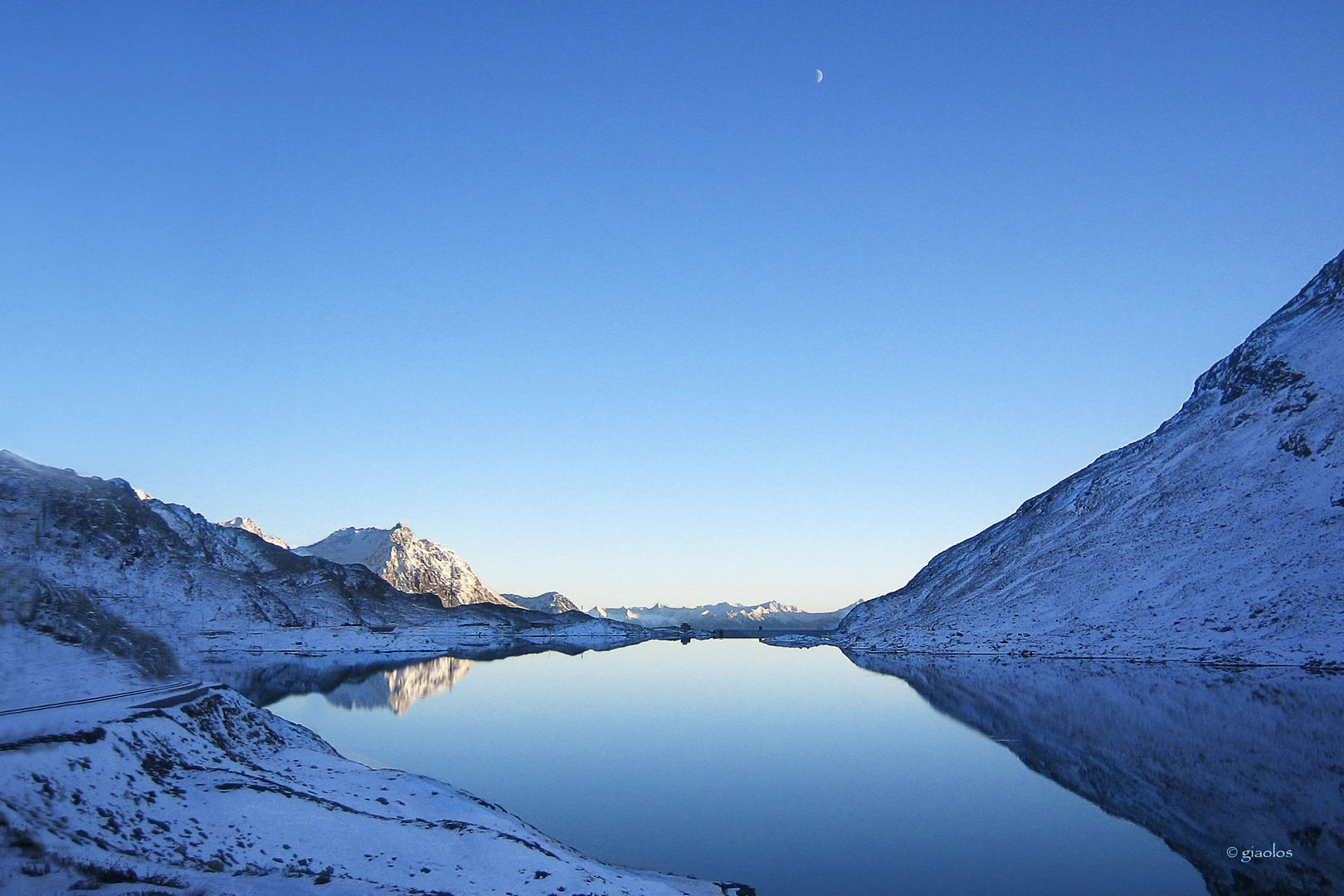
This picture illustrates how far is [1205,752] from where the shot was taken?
140 feet

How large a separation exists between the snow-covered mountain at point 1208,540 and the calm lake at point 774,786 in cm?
4720

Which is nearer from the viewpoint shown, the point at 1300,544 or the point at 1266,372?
the point at 1300,544

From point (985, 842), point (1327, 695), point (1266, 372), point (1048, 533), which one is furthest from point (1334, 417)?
point (985, 842)

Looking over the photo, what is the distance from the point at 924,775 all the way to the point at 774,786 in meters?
8.70

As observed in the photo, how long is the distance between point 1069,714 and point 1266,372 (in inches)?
4637

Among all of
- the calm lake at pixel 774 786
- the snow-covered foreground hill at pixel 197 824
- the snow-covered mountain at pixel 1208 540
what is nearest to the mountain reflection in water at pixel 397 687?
the calm lake at pixel 774 786

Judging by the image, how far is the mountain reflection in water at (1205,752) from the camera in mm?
26859

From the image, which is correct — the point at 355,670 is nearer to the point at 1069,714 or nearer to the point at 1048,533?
the point at 1069,714

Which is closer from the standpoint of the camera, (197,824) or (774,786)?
(197,824)

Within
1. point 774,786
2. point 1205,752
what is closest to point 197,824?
point 774,786

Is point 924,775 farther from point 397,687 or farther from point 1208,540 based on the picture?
point 1208,540

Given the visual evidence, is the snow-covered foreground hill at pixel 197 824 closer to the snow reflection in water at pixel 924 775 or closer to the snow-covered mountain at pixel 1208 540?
the snow reflection in water at pixel 924 775

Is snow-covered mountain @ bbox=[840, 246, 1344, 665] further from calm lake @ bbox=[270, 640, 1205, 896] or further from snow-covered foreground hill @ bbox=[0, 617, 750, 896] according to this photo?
snow-covered foreground hill @ bbox=[0, 617, 750, 896]

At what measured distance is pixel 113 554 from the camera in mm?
42844
